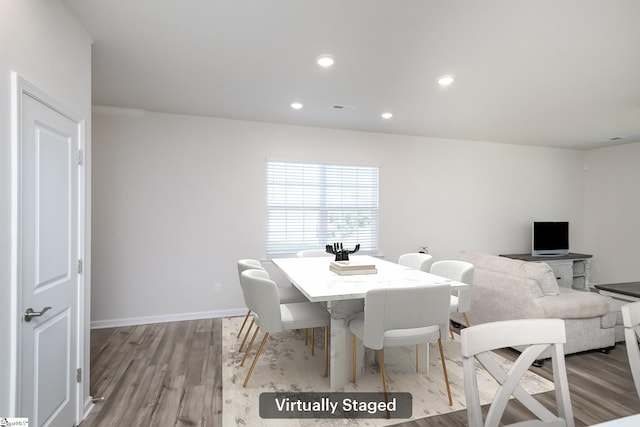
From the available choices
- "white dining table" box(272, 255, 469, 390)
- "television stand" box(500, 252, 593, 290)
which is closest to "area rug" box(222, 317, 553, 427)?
"white dining table" box(272, 255, 469, 390)

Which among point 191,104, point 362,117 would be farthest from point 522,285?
point 191,104

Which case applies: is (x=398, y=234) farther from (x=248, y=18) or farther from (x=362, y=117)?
(x=248, y=18)

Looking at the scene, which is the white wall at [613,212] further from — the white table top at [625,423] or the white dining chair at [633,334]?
the white table top at [625,423]

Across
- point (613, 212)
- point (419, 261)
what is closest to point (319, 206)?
point (419, 261)

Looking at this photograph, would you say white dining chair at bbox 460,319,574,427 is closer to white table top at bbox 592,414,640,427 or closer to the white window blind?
white table top at bbox 592,414,640,427

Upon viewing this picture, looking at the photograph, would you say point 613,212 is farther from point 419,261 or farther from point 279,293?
point 279,293

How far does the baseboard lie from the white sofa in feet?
10.0

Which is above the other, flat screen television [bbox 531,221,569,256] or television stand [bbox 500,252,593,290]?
flat screen television [bbox 531,221,569,256]

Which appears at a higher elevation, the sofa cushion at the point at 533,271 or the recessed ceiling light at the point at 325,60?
the recessed ceiling light at the point at 325,60

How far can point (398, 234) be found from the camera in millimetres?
5066

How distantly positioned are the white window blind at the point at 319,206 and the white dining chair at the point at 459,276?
5.31 ft

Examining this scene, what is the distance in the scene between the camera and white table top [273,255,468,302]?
7.25 ft

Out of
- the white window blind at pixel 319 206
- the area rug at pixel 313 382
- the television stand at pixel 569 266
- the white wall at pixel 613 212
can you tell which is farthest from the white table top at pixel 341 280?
the white wall at pixel 613 212

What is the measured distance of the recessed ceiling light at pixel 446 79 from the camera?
112 inches
